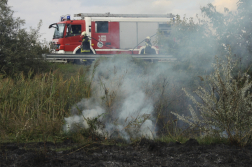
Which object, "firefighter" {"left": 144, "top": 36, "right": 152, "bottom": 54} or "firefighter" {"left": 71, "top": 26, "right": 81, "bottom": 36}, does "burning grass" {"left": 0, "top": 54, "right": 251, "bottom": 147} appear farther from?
"firefighter" {"left": 71, "top": 26, "right": 81, "bottom": 36}

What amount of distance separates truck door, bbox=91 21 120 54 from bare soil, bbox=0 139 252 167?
462 inches

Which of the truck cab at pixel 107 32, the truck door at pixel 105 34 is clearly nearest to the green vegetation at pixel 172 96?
the truck cab at pixel 107 32

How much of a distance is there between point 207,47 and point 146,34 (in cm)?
876

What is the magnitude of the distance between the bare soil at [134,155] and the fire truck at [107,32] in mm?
11505

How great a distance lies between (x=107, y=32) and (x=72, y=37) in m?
2.06

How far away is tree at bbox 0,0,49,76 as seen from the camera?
9891mm

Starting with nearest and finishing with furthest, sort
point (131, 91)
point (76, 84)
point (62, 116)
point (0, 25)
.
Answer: point (62, 116), point (131, 91), point (76, 84), point (0, 25)

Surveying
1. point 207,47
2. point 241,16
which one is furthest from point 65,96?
point 241,16

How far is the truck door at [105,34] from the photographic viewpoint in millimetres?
15195

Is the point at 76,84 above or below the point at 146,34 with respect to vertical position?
below

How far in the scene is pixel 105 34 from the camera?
1528 cm

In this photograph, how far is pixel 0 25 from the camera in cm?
1011

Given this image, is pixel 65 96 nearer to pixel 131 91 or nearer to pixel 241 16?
pixel 131 91

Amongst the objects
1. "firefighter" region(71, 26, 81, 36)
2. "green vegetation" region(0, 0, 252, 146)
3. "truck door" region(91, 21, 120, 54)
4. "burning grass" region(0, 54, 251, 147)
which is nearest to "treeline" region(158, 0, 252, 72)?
"green vegetation" region(0, 0, 252, 146)
